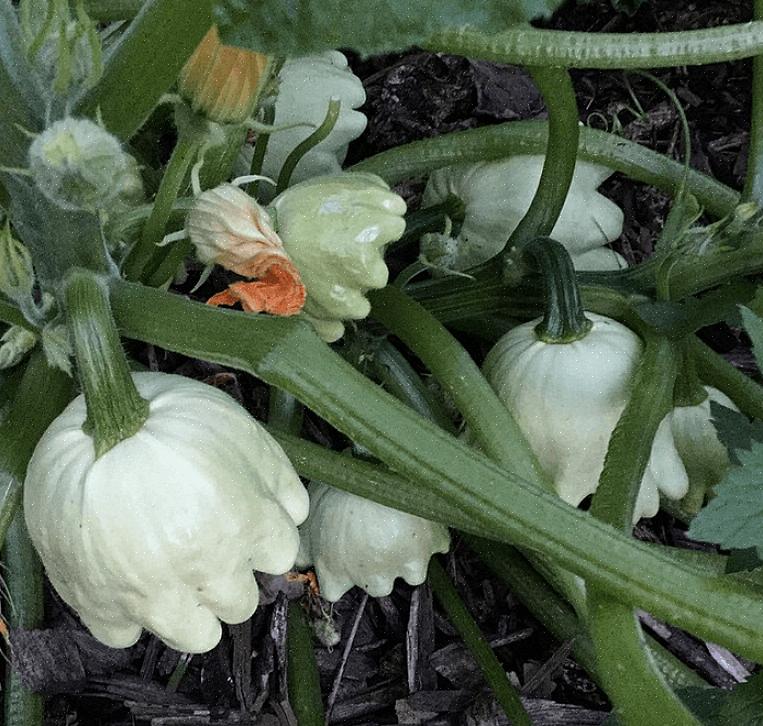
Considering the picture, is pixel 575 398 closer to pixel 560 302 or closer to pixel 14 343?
pixel 560 302

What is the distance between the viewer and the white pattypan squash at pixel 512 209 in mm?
1591

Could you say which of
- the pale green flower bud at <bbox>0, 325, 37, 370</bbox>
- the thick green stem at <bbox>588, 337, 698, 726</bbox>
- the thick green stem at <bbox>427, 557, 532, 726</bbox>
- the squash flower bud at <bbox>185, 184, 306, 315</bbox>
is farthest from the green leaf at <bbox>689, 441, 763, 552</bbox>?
the pale green flower bud at <bbox>0, 325, 37, 370</bbox>

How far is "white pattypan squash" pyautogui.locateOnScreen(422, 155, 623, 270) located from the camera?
1591 mm

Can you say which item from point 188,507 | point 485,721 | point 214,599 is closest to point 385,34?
point 188,507

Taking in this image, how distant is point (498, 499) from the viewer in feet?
3.09

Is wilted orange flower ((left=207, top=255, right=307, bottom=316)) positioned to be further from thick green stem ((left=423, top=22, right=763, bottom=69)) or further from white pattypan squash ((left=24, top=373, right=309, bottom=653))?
thick green stem ((left=423, top=22, right=763, bottom=69))

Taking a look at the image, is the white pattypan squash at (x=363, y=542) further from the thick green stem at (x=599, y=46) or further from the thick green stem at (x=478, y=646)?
the thick green stem at (x=599, y=46)

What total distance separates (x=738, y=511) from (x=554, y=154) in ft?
2.02

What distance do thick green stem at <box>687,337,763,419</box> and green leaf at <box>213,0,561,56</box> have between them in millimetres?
800

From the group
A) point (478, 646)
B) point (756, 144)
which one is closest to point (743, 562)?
point (478, 646)

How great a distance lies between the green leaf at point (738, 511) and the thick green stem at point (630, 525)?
4.8 inches

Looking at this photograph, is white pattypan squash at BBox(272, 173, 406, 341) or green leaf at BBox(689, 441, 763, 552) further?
white pattypan squash at BBox(272, 173, 406, 341)

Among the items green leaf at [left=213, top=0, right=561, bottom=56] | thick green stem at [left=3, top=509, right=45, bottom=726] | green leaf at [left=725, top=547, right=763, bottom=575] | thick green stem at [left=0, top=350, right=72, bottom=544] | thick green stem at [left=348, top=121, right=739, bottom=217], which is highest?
green leaf at [left=213, top=0, right=561, bottom=56]

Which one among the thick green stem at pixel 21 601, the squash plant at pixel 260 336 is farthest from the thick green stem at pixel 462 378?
the thick green stem at pixel 21 601
